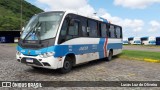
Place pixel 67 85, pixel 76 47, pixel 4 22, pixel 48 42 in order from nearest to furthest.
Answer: pixel 67 85, pixel 48 42, pixel 76 47, pixel 4 22

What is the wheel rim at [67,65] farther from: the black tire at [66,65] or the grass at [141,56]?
the grass at [141,56]

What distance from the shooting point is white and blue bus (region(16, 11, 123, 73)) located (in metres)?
10.6

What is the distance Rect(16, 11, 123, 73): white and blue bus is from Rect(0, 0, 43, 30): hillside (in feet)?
241

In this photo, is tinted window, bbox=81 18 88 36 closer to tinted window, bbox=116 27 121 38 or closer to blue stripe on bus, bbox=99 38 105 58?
blue stripe on bus, bbox=99 38 105 58

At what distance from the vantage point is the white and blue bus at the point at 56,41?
10586 mm

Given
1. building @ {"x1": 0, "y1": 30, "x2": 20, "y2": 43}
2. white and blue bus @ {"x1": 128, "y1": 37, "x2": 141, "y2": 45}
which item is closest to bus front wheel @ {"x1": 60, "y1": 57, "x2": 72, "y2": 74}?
building @ {"x1": 0, "y1": 30, "x2": 20, "y2": 43}

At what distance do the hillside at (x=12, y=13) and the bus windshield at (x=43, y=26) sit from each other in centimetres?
7417

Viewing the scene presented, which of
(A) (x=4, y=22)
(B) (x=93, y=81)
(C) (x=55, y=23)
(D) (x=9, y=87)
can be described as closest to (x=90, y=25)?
(C) (x=55, y=23)

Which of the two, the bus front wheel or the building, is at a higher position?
the building

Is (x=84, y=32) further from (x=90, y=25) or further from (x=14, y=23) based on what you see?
(x=14, y=23)

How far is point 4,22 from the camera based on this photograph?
3469 inches

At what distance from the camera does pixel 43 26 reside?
1115 centimetres

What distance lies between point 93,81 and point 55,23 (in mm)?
3080

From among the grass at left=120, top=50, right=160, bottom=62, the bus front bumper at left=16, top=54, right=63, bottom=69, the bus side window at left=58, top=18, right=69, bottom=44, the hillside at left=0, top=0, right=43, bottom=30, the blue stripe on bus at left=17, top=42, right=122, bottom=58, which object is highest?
the hillside at left=0, top=0, right=43, bottom=30
